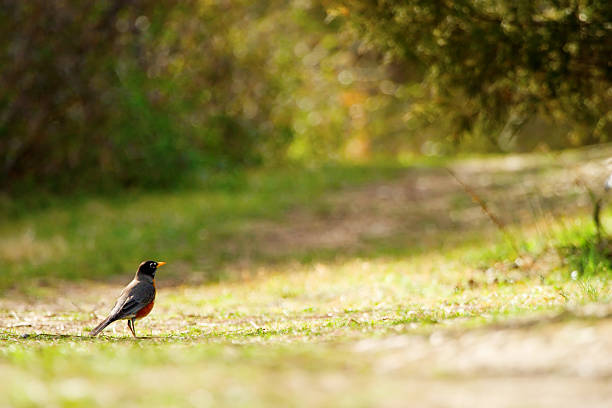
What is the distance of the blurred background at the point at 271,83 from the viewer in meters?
8.03

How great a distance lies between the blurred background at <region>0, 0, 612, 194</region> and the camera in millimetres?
8031

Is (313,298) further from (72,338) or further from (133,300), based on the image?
(72,338)

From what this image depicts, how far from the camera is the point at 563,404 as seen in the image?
3201 mm

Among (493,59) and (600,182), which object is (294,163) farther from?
(493,59)

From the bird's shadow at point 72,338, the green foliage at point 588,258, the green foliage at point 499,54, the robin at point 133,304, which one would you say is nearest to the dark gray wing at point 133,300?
the robin at point 133,304

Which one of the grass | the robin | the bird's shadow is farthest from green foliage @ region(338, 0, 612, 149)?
the bird's shadow

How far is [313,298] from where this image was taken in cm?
757

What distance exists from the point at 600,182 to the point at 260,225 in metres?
5.07

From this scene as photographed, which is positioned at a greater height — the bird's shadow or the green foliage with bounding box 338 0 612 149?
the green foliage with bounding box 338 0 612 149

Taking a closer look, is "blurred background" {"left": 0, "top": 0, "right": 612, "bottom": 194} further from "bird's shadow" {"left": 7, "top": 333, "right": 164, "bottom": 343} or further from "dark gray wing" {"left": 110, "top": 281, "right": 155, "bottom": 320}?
"bird's shadow" {"left": 7, "top": 333, "right": 164, "bottom": 343}

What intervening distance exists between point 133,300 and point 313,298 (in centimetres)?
243

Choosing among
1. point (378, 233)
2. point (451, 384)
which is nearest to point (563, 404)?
point (451, 384)

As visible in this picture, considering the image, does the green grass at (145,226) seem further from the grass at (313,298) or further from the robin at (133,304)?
the robin at (133,304)

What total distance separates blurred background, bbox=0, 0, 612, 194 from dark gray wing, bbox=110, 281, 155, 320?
386cm
